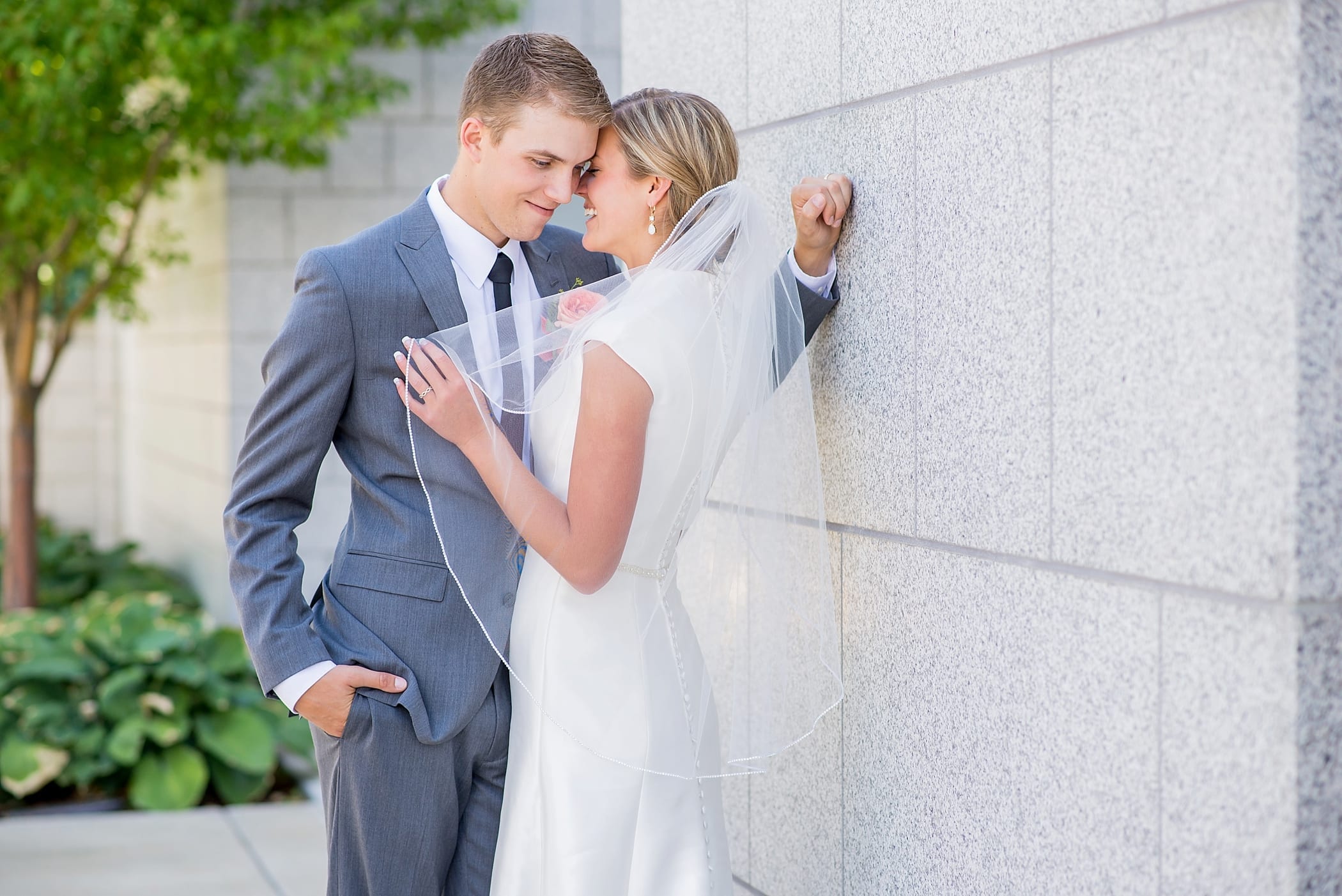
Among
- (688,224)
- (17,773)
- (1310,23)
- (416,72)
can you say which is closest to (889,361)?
(688,224)

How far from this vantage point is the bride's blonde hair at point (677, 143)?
2438 mm

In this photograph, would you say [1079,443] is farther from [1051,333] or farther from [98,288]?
[98,288]

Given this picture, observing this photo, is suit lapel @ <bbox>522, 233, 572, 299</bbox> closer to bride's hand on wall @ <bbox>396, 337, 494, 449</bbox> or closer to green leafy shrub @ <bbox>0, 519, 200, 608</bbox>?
bride's hand on wall @ <bbox>396, 337, 494, 449</bbox>

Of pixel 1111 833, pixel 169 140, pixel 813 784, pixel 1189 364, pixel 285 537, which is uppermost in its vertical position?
pixel 169 140

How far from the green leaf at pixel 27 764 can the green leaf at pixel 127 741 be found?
223mm

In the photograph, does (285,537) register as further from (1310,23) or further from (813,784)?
(1310,23)

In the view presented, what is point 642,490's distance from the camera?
93.6 inches

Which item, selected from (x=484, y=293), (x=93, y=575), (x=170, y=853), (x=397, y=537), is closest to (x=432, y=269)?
(x=484, y=293)

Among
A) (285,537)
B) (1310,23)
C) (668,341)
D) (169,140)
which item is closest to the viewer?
(1310,23)

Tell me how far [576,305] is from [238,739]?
3856 millimetres

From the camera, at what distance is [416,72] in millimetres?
6930

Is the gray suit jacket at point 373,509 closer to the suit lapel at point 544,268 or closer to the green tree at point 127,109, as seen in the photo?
the suit lapel at point 544,268

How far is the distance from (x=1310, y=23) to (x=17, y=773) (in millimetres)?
5309

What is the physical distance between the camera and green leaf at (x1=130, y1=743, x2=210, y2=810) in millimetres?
5520
